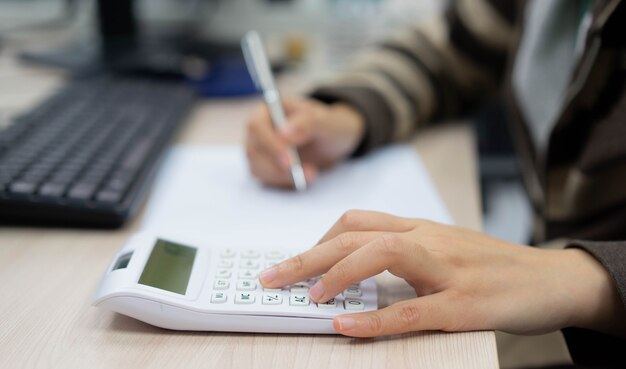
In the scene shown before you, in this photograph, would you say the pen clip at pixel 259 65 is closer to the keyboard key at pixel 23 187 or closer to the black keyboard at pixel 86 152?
the black keyboard at pixel 86 152

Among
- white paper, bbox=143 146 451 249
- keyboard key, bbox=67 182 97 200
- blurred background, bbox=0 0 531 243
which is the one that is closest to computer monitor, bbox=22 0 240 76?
blurred background, bbox=0 0 531 243

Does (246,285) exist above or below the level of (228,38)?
above

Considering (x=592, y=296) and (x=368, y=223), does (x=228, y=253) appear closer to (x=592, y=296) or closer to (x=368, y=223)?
(x=368, y=223)

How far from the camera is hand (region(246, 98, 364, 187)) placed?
2.28ft

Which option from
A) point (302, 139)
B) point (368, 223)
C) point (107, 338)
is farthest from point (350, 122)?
point (107, 338)

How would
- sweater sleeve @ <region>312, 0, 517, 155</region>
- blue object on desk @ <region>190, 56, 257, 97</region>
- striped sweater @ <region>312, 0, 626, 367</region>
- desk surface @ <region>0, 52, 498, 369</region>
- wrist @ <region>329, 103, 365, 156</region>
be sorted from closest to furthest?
desk surface @ <region>0, 52, 498, 369</region>, striped sweater @ <region>312, 0, 626, 367</region>, wrist @ <region>329, 103, 365, 156</region>, sweater sleeve @ <region>312, 0, 517, 155</region>, blue object on desk @ <region>190, 56, 257, 97</region>

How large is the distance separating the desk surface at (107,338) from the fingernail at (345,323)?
0.01m

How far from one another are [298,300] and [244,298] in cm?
4

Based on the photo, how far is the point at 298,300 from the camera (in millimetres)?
433

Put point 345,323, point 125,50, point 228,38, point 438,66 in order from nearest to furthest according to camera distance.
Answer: point 345,323 → point 438,66 → point 125,50 → point 228,38

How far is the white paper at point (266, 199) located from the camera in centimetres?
58


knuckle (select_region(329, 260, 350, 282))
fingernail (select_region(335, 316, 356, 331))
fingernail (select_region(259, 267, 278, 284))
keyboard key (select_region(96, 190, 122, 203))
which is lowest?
keyboard key (select_region(96, 190, 122, 203))

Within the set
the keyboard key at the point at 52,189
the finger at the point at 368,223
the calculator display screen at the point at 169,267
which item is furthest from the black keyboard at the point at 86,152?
the finger at the point at 368,223

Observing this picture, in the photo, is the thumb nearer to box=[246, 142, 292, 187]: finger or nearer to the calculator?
box=[246, 142, 292, 187]: finger
